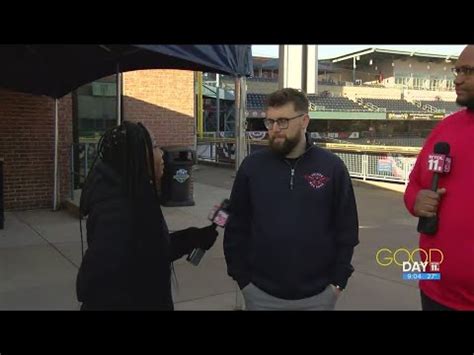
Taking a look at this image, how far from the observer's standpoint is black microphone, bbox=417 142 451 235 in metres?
2.25

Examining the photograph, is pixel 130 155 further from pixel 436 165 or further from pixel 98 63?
pixel 98 63

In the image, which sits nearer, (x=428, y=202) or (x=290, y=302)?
(x=428, y=202)

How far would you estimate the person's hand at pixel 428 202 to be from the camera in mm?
2279

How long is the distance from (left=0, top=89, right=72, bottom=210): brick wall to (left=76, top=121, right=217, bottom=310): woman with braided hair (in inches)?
289

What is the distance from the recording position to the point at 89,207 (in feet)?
7.47

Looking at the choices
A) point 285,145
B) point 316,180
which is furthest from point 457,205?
point 285,145

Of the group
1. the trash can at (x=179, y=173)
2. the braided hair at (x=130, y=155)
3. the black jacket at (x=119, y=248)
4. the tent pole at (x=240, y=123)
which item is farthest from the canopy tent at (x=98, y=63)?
the trash can at (x=179, y=173)

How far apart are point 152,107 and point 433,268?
9290 millimetres

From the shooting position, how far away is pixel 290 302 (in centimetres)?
256

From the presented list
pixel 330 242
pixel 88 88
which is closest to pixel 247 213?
pixel 330 242

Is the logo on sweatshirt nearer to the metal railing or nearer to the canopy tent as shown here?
the canopy tent

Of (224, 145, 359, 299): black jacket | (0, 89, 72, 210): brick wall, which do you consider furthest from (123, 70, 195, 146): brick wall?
(224, 145, 359, 299): black jacket

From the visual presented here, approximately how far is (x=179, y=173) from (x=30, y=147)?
2.72 meters

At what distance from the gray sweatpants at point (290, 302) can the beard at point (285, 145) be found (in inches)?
28.3
